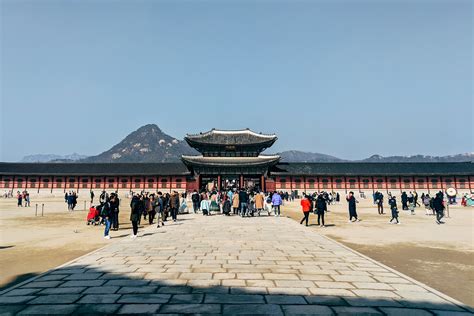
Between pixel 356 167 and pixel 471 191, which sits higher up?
pixel 356 167

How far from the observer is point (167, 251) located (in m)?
7.95

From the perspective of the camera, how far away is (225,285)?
5031 millimetres

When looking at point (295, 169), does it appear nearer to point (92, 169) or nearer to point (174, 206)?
point (174, 206)

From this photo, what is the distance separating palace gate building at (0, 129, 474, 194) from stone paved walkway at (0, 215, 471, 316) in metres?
33.9

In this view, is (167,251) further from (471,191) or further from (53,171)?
(471,191)

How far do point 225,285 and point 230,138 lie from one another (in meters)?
44.5

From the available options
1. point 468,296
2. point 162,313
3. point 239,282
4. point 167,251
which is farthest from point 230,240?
point 468,296

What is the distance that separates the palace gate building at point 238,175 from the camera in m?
41.6

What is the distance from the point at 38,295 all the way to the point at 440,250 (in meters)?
10.9

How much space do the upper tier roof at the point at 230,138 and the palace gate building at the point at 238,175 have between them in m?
0.24

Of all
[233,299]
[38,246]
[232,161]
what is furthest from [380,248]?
[232,161]

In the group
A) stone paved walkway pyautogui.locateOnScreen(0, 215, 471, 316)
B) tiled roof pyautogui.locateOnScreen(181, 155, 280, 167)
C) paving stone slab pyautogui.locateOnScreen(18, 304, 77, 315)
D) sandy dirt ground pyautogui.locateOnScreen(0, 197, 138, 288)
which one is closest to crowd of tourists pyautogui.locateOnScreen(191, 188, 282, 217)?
sandy dirt ground pyautogui.locateOnScreen(0, 197, 138, 288)

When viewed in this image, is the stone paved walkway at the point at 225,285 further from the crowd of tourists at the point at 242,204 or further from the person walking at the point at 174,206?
the crowd of tourists at the point at 242,204

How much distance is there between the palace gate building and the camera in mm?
41625
